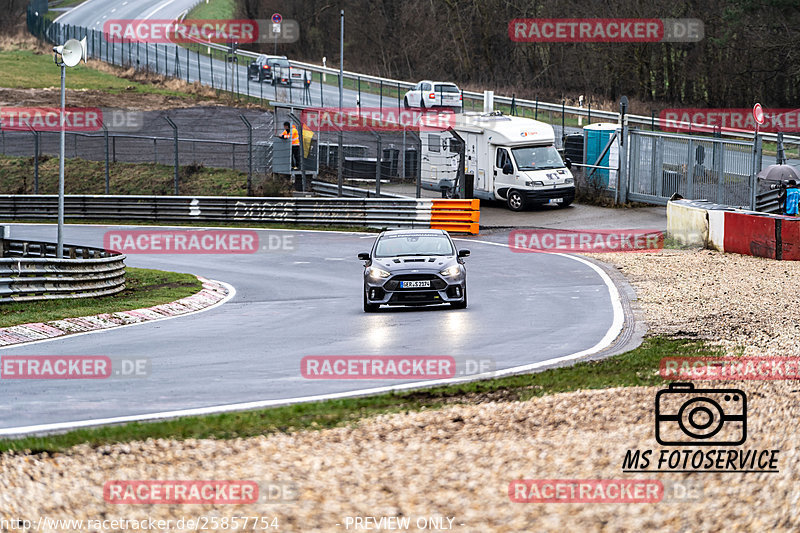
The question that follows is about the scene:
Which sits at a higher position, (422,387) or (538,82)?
(538,82)

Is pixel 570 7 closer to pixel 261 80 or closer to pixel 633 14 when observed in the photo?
pixel 633 14

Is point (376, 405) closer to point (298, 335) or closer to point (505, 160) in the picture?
point (298, 335)

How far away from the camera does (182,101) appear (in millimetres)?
59562

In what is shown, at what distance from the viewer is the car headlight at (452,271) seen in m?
18.8

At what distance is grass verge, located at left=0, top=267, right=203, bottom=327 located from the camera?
1866cm

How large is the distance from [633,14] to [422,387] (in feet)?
166

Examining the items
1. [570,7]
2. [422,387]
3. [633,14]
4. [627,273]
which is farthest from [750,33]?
[422,387]

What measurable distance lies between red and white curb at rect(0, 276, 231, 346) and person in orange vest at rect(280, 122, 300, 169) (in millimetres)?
15568
